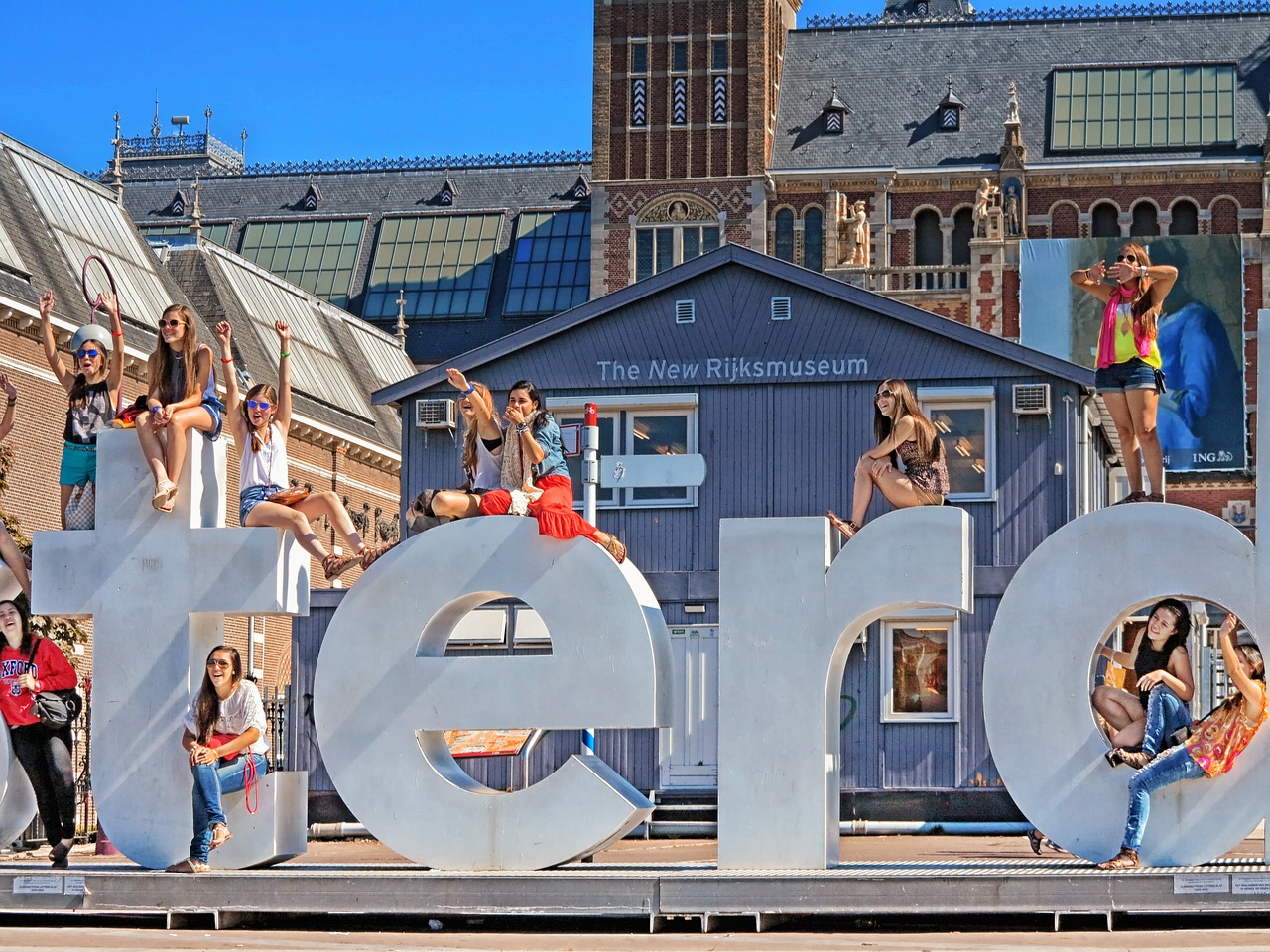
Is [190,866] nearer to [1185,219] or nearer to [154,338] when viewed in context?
[154,338]

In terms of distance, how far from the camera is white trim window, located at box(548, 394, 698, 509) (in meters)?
27.8

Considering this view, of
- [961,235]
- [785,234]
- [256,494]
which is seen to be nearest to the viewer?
[256,494]

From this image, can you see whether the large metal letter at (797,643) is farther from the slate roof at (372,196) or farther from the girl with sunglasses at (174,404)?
the slate roof at (372,196)

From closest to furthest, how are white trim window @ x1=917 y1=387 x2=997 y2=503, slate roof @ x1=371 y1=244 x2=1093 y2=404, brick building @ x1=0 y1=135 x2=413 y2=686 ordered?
white trim window @ x1=917 y1=387 x2=997 y2=503
slate roof @ x1=371 y1=244 x2=1093 y2=404
brick building @ x1=0 y1=135 x2=413 y2=686

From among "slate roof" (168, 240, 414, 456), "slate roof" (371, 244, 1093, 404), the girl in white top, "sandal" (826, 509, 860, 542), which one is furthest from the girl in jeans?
"slate roof" (168, 240, 414, 456)

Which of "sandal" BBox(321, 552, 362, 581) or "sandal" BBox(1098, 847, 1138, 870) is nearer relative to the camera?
"sandal" BBox(1098, 847, 1138, 870)

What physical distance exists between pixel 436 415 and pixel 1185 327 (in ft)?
89.1

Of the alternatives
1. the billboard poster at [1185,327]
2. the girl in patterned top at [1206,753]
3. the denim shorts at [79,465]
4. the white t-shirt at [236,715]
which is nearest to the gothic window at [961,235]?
the billboard poster at [1185,327]

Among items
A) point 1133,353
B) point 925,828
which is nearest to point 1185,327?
point 925,828

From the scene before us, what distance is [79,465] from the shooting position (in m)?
15.3

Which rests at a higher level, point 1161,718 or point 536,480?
point 536,480

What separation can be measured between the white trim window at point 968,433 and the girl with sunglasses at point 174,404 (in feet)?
44.6

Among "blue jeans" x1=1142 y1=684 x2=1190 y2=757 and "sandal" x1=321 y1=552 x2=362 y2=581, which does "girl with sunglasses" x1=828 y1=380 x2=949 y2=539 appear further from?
"sandal" x1=321 y1=552 x2=362 y2=581

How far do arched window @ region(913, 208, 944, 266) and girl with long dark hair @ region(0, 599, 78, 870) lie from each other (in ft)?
153
